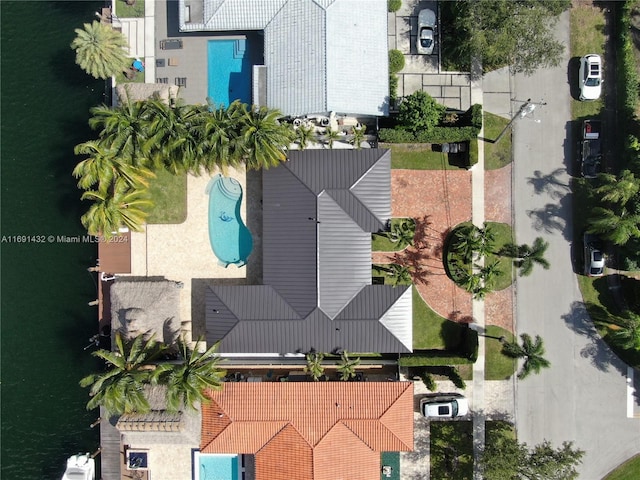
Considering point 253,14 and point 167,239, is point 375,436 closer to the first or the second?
point 167,239

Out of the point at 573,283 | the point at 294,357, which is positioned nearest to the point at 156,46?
the point at 294,357

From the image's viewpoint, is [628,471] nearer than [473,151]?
No

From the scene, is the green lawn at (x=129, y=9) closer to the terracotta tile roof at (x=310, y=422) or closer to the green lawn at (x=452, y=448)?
the terracotta tile roof at (x=310, y=422)

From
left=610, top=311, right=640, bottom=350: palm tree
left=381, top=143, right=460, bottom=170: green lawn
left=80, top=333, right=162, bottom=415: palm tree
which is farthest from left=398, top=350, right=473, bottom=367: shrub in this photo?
left=80, top=333, right=162, bottom=415: palm tree

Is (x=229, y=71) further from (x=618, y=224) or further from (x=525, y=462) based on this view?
(x=525, y=462)

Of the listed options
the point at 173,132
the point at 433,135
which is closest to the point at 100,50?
the point at 173,132

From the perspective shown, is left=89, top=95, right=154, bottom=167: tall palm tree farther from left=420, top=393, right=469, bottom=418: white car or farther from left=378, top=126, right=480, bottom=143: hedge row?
left=420, top=393, right=469, bottom=418: white car

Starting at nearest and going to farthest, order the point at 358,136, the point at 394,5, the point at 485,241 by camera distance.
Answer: the point at 485,241
the point at 358,136
the point at 394,5
